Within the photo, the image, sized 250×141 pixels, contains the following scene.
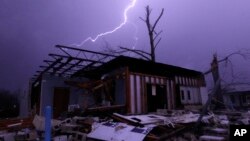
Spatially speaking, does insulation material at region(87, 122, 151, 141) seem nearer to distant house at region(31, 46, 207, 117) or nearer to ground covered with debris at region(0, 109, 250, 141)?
ground covered with debris at region(0, 109, 250, 141)

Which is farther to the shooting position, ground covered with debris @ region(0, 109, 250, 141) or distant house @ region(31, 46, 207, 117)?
distant house @ region(31, 46, 207, 117)

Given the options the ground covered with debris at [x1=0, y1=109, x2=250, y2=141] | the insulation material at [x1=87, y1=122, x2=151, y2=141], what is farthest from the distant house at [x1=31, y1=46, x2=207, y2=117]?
the insulation material at [x1=87, y1=122, x2=151, y2=141]

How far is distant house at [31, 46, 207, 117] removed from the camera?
49.5 ft

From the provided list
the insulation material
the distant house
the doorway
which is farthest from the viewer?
the doorway

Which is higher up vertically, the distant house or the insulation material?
the distant house

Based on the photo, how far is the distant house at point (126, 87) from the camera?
15086 millimetres

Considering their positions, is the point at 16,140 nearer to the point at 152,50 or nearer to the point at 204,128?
the point at 204,128

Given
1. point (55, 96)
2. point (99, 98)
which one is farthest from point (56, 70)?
point (99, 98)

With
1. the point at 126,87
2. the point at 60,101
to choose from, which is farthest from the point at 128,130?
the point at 60,101

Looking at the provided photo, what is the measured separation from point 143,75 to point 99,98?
413cm

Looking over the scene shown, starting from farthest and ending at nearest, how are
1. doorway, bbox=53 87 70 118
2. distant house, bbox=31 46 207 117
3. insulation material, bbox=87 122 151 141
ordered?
doorway, bbox=53 87 70 118 < distant house, bbox=31 46 207 117 < insulation material, bbox=87 122 151 141

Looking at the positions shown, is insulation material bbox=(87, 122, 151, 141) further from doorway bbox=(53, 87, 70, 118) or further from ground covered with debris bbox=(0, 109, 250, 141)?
doorway bbox=(53, 87, 70, 118)

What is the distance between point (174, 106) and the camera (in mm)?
17469

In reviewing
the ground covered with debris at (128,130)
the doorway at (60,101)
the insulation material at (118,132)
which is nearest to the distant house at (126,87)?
the doorway at (60,101)
